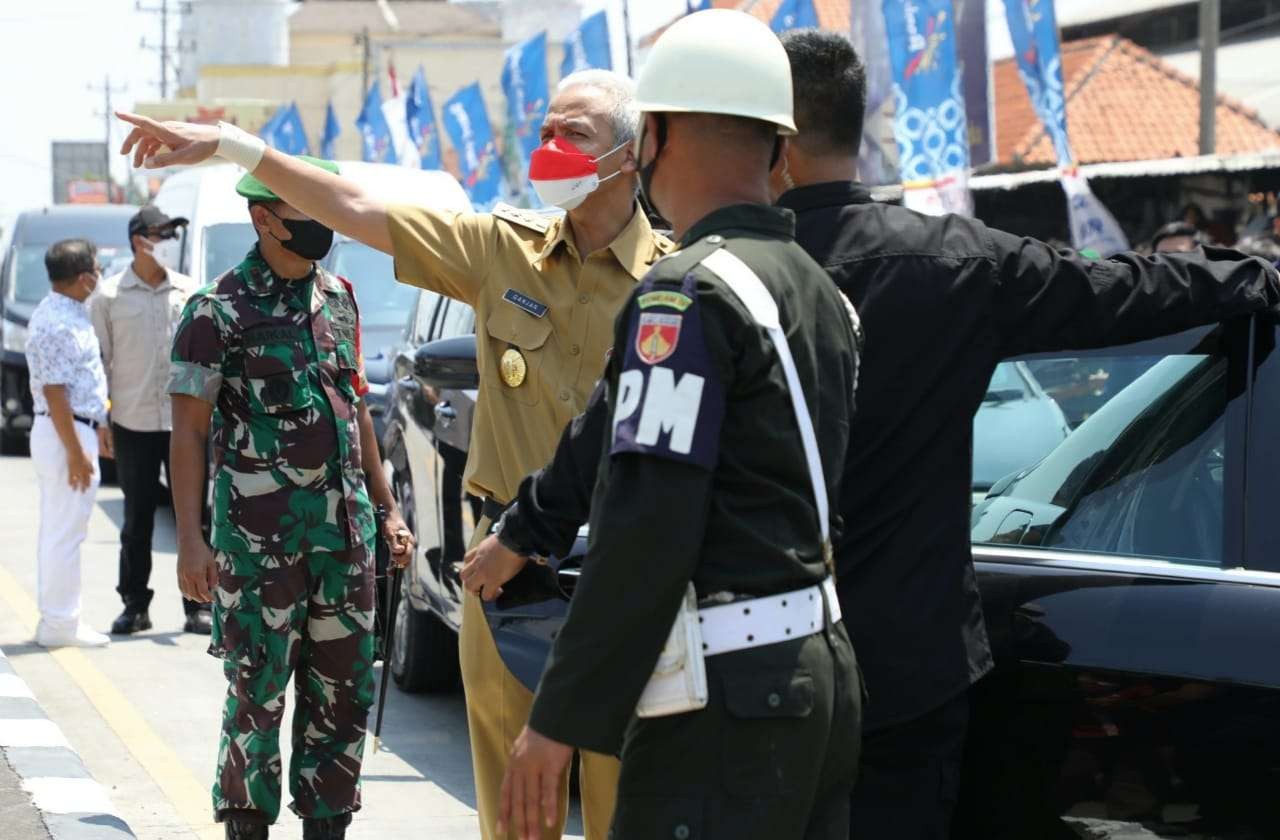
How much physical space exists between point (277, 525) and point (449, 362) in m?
1.03

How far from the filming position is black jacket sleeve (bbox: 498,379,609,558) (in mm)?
2904

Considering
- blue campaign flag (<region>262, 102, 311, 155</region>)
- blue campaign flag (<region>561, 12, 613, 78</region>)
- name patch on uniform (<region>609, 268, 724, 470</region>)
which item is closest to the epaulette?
name patch on uniform (<region>609, 268, 724, 470</region>)

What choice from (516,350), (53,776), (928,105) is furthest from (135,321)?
(928,105)

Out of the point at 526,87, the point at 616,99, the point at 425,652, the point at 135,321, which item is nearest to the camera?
the point at 616,99

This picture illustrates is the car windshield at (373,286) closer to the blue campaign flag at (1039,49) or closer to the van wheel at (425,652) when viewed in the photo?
the van wheel at (425,652)

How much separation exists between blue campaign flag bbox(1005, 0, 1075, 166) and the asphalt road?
31.0 feet

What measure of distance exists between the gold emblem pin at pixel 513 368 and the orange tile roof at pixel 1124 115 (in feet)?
64.5

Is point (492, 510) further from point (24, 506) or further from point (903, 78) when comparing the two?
point (903, 78)

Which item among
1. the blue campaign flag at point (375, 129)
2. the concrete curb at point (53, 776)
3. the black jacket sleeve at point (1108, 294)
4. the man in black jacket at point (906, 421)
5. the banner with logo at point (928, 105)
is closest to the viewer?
the man in black jacket at point (906, 421)

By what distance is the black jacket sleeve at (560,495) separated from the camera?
2.90 m

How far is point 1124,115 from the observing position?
82.8 feet

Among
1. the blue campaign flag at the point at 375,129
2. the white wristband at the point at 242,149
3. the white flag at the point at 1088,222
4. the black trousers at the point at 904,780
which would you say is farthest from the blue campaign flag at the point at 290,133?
the black trousers at the point at 904,780

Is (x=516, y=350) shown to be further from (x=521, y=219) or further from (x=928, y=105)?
(x=928, y=105)

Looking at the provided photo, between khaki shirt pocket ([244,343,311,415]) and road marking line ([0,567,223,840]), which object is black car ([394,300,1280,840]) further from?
road marking line ([0,567,223,840])
